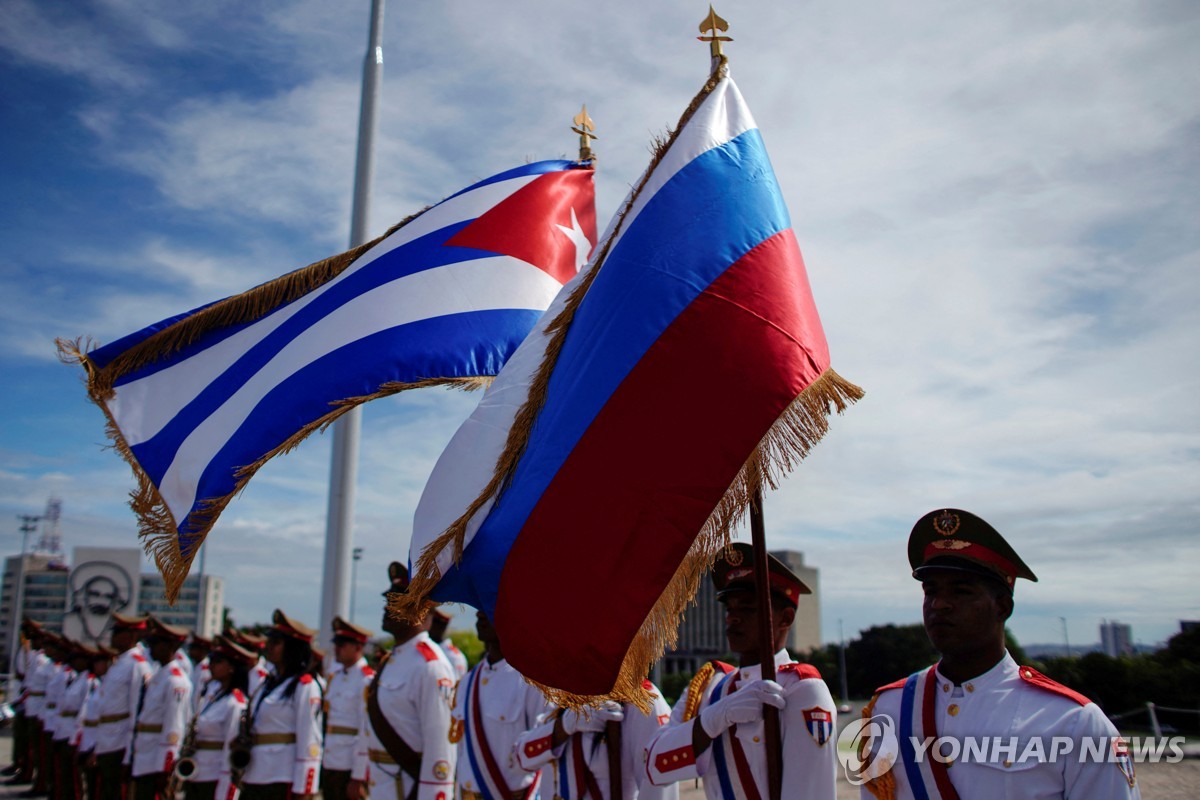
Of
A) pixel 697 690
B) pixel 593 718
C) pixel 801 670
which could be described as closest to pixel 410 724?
pixel 593 718

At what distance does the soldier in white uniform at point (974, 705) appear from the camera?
277 centimetres

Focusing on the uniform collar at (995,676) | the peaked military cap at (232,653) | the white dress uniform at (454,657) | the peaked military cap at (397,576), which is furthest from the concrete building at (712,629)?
the uniform collar at (995,676)

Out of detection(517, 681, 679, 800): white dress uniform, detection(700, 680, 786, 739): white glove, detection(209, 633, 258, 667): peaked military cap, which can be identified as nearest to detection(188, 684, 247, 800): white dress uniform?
detection(209, 633, 258, 667): peaked military cap

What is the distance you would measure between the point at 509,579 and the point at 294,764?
487 cm

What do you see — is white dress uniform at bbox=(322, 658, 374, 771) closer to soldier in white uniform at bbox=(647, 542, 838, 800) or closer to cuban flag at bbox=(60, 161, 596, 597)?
cuban flag at bbox=(60, 161, 596, 597)

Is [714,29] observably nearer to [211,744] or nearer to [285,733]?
[285,733]

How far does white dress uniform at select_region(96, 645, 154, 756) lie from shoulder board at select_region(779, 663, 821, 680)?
9.14m

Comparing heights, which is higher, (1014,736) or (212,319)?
(212,319)

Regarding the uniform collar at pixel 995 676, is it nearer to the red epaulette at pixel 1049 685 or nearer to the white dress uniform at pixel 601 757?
the red epaulette at pixel 1049 685

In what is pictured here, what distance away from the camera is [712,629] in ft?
116

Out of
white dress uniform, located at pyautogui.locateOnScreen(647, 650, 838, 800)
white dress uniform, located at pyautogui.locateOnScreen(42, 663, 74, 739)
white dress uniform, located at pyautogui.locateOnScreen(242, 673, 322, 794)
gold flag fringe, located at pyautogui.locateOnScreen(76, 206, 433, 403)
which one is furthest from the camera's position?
white dress uniform, located at pyautogui.locateOnScreen(42, 663, 74, 739)

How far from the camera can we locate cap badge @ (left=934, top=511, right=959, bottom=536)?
3.20m

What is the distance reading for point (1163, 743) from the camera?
377 centimetres

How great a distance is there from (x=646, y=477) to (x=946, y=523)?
1067 mm
